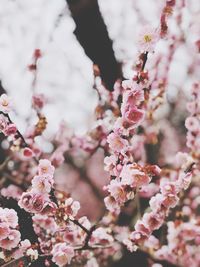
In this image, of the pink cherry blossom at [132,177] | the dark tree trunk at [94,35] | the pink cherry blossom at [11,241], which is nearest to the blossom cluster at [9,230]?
the pink cherry blossom at [11,241]

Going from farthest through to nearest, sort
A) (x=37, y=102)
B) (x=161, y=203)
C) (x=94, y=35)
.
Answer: (x=37, y=102) → (x=94, y=35) → (x=161, y=203)

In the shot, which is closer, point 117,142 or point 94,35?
point 117,142

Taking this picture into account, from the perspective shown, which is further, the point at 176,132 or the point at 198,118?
the point at 176,132

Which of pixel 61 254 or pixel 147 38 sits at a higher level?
pixel 147 38

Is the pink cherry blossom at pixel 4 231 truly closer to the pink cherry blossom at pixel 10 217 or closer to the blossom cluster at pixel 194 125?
the pink cherry blossom at pixel 10 217

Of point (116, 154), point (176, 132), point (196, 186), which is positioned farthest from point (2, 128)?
point (176, 132)

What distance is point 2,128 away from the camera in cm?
257

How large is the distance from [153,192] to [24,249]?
2.73 metres

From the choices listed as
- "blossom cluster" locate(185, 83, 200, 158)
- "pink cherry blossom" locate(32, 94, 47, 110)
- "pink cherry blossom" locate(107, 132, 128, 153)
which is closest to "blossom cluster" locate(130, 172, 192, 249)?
"pink cherry blossom" locate(107, 132, 128, 153)

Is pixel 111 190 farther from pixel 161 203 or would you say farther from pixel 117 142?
pixel 161 203

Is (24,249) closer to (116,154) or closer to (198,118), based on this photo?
(116,154)

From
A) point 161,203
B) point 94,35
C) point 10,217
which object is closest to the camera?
point 10,217

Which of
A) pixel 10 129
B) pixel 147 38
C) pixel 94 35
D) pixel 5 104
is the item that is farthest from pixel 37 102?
pixel 147 38

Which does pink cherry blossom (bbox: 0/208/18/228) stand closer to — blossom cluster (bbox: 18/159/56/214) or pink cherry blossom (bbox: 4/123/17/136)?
blossom cluster (bbox: 18/159/56/214)
